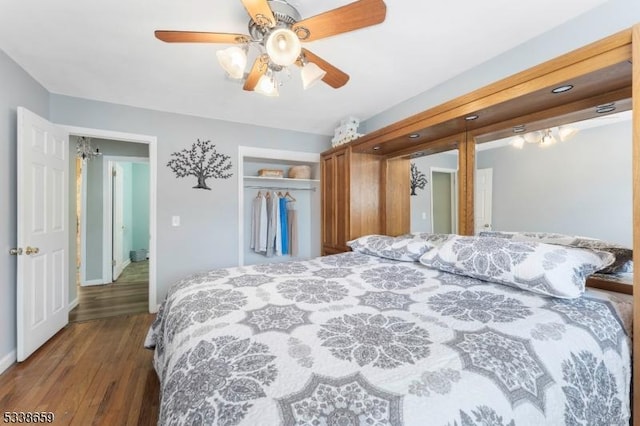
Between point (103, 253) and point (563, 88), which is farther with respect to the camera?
point (103, 253)

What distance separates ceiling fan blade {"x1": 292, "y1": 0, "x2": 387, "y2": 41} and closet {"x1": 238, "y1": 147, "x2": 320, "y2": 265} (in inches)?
94.7

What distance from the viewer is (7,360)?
2.10m

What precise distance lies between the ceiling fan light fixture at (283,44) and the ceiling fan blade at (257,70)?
0.86 feet

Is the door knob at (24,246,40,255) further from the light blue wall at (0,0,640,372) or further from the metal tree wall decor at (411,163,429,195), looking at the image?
the metal tree wall decor at (411,163,429,195)

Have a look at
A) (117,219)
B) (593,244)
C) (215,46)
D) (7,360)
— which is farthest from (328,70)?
(117,219)

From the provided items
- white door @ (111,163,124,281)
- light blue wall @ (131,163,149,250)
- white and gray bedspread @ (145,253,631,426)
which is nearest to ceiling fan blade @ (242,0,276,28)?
white and gray bedspread @ (145,253,631,426)

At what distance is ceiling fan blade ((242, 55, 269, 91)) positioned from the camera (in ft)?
5.66

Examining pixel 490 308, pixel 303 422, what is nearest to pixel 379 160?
pixel 490 308

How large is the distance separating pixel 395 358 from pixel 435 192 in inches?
85.8

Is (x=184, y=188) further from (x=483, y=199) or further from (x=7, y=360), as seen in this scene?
(x=483, y=199)

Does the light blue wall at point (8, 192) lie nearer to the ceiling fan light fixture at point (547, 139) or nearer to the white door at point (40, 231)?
the white door at point (40, 231)

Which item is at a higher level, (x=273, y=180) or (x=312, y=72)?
(x=312, y=72)

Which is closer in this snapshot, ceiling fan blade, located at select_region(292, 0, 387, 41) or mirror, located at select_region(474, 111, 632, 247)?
ceiling fan blade, located at select_region(292, 0, 387, 41)

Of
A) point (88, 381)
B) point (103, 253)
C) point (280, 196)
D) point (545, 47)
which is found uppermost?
point (545, 47)
